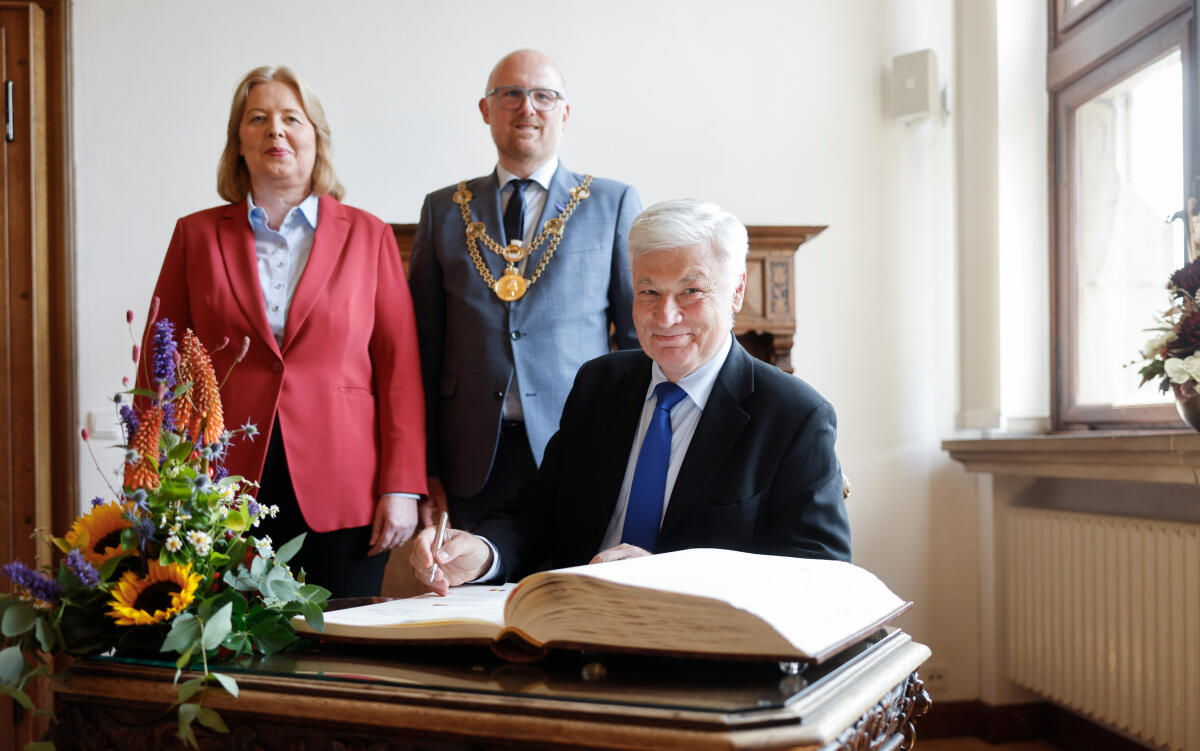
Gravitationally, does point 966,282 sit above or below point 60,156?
below

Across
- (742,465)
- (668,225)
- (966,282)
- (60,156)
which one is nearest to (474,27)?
(60,156)

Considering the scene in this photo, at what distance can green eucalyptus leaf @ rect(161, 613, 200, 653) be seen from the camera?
3.13ft

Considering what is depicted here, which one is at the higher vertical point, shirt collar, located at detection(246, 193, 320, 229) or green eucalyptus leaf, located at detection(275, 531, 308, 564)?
shirt collar, located at detection(246, 193, 320, 229)

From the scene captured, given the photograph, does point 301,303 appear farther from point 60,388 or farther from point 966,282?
point 966,282

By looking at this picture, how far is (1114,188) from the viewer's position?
346cm

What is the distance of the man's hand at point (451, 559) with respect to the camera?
1.40 m

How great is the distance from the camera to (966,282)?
3727mm

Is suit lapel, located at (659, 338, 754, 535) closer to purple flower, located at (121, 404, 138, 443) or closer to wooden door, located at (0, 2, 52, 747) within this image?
purple flower, located at (121, 404, 138, 443)

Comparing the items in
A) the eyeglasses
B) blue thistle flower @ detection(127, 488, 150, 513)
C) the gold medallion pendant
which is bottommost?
blue thistle flower @ detection(127, 488, 150, 513)


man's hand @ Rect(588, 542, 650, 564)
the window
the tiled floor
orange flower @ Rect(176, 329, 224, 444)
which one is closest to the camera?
orange flower @ Rect(176, 329, 224, 444)

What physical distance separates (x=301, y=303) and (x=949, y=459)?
2626 mm

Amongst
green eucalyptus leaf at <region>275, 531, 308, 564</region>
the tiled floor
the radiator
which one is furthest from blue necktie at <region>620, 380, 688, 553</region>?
the tiled floor

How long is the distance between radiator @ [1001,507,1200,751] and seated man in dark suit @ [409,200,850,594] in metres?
1.62

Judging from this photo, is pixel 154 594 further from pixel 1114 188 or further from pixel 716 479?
pixel 1114 188
